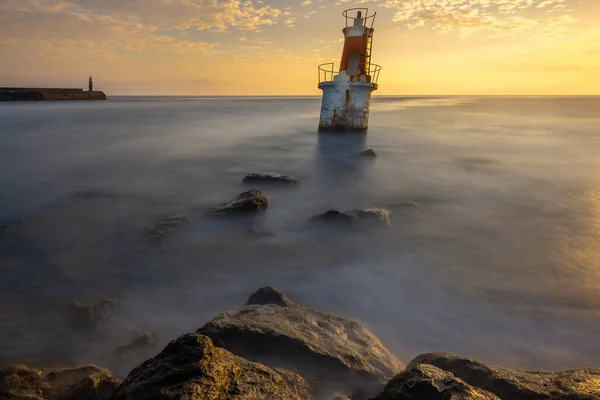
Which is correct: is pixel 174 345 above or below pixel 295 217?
above

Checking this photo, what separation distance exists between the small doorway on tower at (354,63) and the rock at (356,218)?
1264 centimetres

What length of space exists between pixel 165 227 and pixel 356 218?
10.7ft

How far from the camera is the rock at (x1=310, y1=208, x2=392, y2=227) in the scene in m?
6.86

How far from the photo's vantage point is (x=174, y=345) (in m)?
1.92

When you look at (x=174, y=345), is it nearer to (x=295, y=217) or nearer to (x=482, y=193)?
(x=295, y=217)

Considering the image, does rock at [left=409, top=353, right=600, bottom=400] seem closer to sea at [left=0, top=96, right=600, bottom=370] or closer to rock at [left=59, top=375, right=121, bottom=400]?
sea at [left=0, top=96, right=600, bottom=370]

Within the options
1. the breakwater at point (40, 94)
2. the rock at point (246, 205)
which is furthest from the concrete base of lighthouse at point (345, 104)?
the breakwater at point (40, 94)

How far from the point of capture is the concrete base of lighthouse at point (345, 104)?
17391 millimetres

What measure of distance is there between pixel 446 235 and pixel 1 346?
6.06 m

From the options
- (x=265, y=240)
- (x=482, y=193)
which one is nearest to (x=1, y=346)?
(x=265, y=240)

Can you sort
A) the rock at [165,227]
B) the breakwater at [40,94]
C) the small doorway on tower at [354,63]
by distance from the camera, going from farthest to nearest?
1. the breakwater at [40,94]
2. the small doorway on tower at [354,63]
3. the rock at [165,227]

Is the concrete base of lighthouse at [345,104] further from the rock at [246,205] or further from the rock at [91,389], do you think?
the rock at [91,389]

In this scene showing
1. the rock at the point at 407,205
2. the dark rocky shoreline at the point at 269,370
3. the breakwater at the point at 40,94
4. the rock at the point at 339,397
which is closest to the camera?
the dark rocky shoreline at the point at 269,370

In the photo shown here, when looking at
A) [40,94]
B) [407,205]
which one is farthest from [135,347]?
[40,94]
